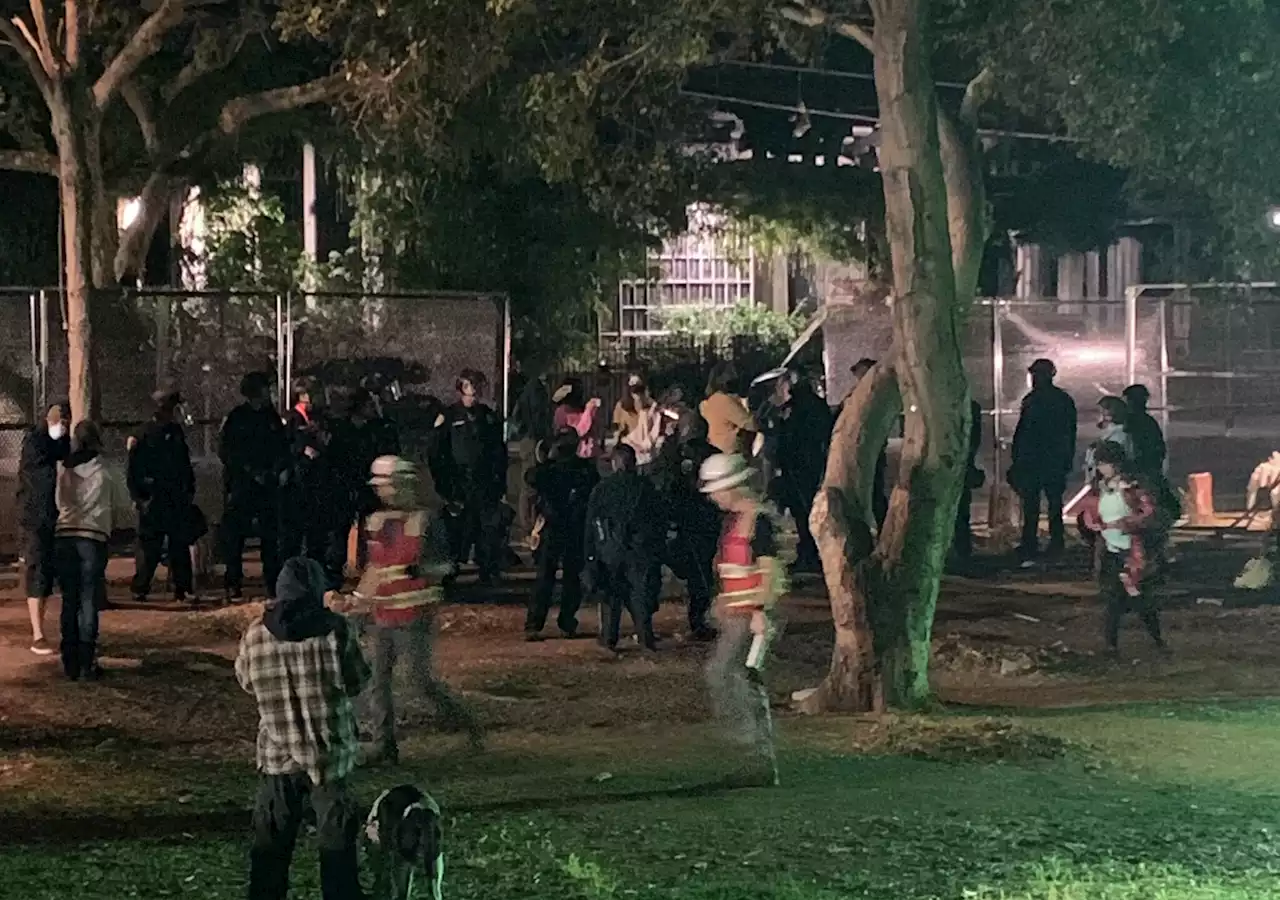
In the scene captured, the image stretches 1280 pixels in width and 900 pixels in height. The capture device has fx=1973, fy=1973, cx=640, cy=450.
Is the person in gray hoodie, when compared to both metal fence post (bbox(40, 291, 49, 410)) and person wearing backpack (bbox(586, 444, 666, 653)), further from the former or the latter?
metal fence post (bbox(40, 291, 49, 410))

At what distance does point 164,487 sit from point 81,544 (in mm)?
3171

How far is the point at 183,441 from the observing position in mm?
15961

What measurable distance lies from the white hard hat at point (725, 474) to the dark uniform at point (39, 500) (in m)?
5.16

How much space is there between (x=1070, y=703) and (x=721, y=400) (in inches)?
181

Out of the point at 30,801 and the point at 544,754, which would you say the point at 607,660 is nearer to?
the point at 544,754

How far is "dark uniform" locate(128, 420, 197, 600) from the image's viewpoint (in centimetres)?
1573

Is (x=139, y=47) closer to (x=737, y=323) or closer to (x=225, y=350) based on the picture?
(x=225, y=350)

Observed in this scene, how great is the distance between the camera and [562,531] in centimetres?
1474

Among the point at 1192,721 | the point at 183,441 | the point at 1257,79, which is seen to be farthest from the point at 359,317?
the point at 1192,721

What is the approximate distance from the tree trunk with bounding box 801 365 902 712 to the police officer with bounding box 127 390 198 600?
6046 millimetres

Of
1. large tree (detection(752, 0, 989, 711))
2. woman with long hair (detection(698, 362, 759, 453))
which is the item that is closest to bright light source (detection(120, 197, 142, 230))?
woman with long hair (detection(698, 362, 759, 453))

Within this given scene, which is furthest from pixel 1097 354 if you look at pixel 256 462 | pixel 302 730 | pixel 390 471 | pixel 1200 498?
pixel 302 730

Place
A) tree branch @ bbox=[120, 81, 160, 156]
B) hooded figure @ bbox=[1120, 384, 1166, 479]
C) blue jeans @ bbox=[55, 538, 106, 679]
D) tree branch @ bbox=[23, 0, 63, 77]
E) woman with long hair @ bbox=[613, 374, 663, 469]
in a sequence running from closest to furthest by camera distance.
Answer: blue jeans @ bbox=[55, 538, 106, 679] < tree branch @ bbox=[23, 0, 63, 77] < hooded figure @ bbox=[1120, 384, 1166, 479] < woman with long hair @ bbox=[613, 374, 663, 469] < tree branch @ bbox=[120, 81, 160, 156]

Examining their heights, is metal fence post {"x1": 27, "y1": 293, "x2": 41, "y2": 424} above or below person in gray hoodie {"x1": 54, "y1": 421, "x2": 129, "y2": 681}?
above
